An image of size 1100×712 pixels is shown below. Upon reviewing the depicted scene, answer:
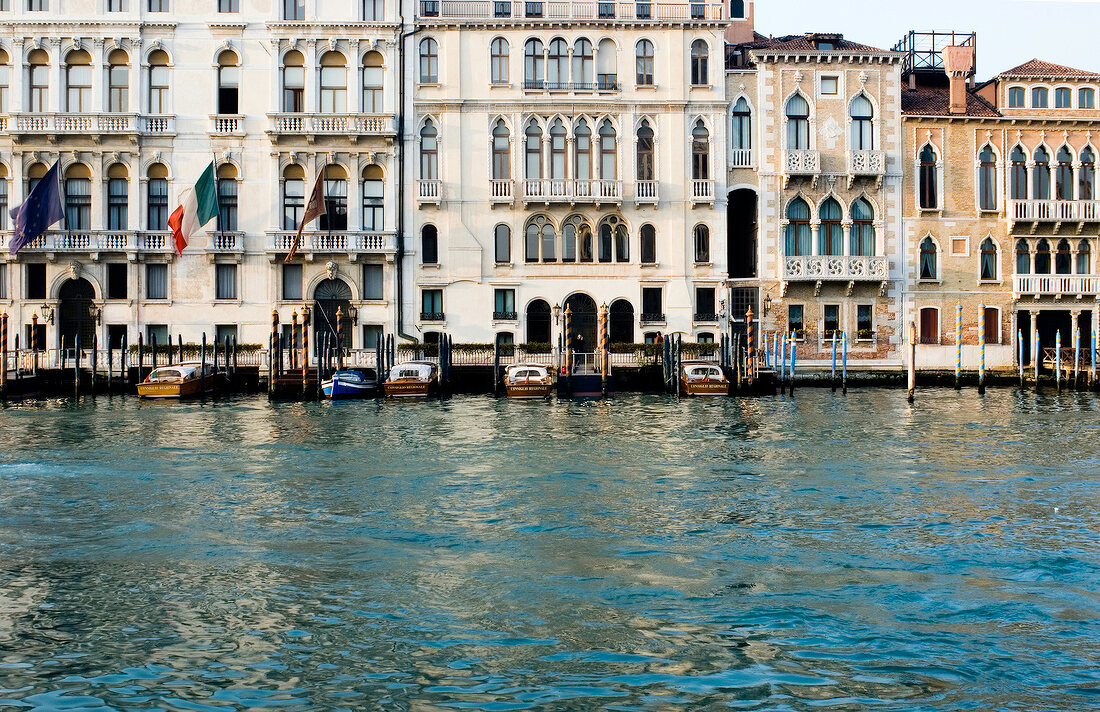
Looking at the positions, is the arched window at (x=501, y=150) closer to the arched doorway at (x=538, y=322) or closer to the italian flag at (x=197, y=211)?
the arched doorway at (x=538, y=322)

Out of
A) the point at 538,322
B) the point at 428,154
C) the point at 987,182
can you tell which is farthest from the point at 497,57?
the point at 987,182

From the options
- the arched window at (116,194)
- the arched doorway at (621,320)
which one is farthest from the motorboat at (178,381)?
the arched doorway at (621,320)

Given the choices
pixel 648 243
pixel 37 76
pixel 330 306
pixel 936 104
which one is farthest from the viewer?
pixel 936 104

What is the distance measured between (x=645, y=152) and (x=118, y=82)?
19.0 meters

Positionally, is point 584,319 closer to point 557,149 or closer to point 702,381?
point 557,149

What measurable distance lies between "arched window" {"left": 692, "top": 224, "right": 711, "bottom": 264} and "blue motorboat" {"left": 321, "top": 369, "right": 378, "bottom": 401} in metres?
13.6

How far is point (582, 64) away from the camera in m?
A: 44.3

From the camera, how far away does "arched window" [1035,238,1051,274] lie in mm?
45062

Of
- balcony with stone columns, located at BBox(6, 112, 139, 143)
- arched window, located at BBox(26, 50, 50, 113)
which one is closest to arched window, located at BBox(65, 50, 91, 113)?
balcony with stone columns, located at BBox(6, 112, 139, 143)

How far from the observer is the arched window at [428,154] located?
1738 inches

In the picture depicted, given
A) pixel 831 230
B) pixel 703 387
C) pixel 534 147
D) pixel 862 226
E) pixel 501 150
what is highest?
pixel 534 147

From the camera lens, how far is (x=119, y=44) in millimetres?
43188

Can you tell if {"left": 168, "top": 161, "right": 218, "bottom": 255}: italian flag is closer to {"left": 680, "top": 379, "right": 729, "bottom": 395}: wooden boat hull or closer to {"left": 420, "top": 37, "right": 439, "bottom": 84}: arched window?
{"left": 420, "top": 37, "right": 439, "bottom": 84}: arched window

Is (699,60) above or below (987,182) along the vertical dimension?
above
